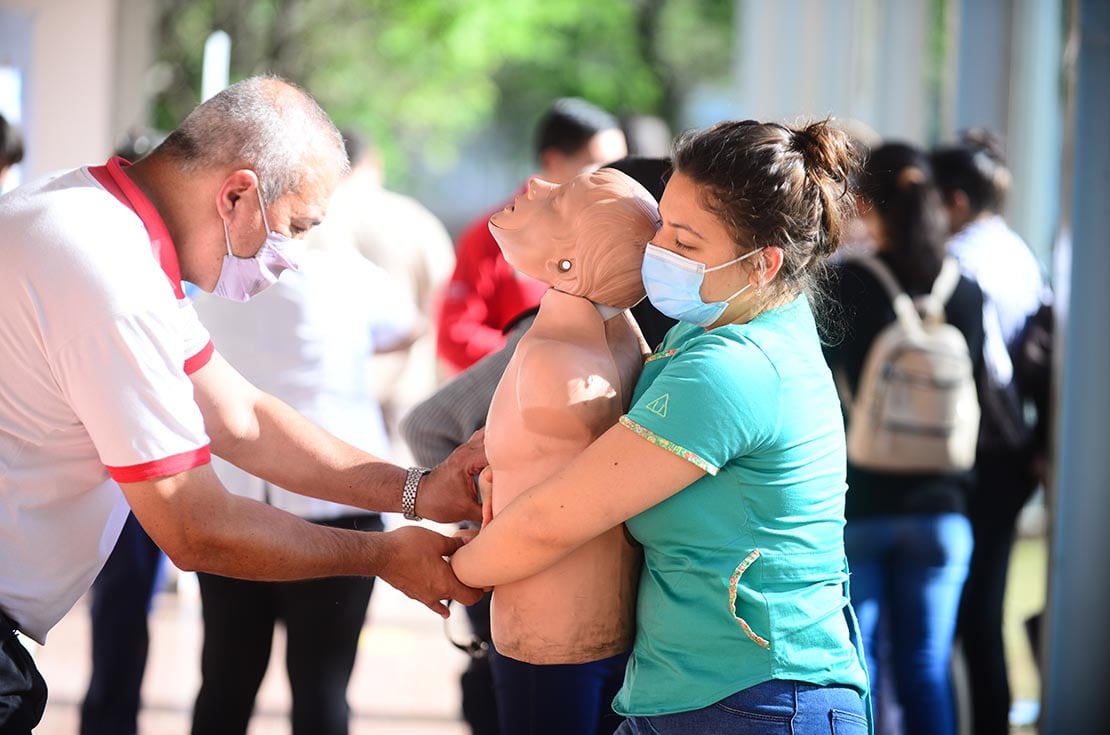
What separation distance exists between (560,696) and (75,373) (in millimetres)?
1163

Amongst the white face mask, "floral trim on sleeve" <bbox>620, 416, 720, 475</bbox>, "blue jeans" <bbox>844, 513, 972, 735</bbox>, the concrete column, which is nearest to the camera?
"floral trim on sleeve" <bbox>620, 416, 720, 475</bbox>

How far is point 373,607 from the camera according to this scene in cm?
767

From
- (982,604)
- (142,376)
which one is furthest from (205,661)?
(982,604)

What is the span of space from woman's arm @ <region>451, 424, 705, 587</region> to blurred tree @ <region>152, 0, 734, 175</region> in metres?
14.8

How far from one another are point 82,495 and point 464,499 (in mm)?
735

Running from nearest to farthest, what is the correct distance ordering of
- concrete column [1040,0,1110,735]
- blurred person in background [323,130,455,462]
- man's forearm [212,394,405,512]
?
man's forearm [212,394,405,512] < concrete column [1040,0,1110,735] < blurred person in background [323,130,455,462]

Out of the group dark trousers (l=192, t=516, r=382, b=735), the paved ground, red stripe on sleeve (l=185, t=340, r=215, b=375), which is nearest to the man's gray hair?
red stripe on sleeve (l=185, t=340, r=215, b=375)

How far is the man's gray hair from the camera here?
2469 millimetres

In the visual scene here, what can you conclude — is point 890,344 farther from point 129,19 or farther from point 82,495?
point 129,19

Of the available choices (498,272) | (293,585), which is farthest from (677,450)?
(498,272)

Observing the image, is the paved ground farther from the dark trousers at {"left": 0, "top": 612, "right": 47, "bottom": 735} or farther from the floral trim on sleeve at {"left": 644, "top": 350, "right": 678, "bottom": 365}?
the floral trim on sleeve at {"left": 644, "top": 350, "right": 678, "bottom": 365}

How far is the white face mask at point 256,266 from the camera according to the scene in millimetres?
2561

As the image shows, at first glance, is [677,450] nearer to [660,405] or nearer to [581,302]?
[660,405]

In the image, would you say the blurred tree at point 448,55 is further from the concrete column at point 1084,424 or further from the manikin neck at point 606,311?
the manikin neck at point 606,311
